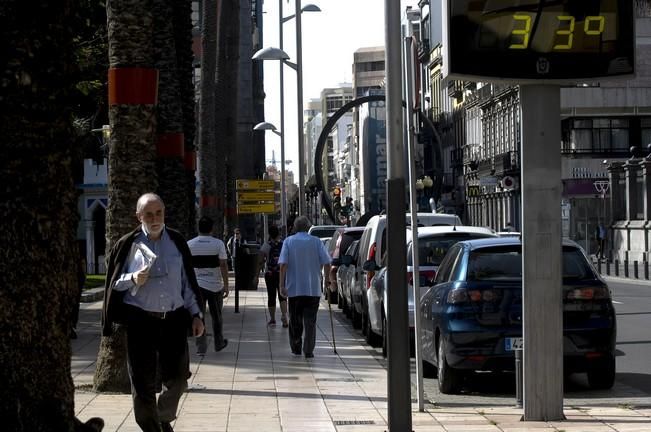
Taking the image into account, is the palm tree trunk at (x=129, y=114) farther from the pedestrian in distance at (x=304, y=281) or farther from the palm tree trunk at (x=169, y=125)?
the palm tree trunk at (x=169, y=125)

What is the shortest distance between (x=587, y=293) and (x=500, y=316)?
3.28ft

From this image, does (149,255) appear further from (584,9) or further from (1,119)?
(584,9)

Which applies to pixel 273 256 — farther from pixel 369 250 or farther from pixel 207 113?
pixel 207 113

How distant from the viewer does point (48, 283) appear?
24.7ft

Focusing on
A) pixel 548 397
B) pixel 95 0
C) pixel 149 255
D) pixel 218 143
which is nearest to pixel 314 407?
pixel 548 397

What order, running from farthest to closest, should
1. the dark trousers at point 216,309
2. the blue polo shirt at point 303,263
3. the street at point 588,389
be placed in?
the dark trousers at point 216,309 → the blue polo shirt at point 303,263 → the street at point 588,389

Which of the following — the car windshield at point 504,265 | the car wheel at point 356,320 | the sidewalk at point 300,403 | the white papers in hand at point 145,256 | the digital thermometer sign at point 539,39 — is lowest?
the car wheel at point 356,320

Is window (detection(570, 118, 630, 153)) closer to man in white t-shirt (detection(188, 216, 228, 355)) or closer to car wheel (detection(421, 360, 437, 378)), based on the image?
man in white t-shirt (detection(188, 216, 228, 355))

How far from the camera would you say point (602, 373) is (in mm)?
14789

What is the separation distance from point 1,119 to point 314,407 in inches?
234

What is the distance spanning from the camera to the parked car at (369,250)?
21.3 m

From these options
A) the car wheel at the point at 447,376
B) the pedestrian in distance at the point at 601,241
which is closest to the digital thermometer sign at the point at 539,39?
the car wheel at the point at 447,376

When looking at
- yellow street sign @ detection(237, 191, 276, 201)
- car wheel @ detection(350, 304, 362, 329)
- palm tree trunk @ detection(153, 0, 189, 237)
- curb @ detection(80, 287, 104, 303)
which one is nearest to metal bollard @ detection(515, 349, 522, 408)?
palm tree trunk @ detection(153, 0, 189, 237)

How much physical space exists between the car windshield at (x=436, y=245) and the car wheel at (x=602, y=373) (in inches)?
160
